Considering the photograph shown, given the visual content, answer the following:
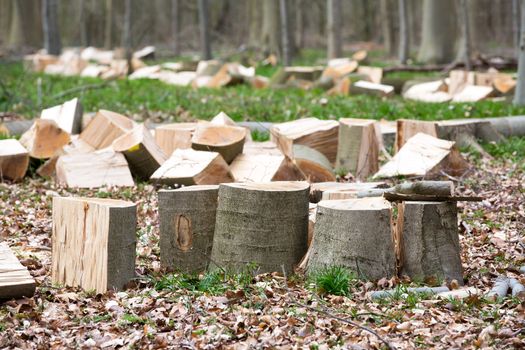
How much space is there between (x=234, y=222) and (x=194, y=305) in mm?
755

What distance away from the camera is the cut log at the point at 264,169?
8531 mm

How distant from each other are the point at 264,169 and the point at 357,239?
3297 mm

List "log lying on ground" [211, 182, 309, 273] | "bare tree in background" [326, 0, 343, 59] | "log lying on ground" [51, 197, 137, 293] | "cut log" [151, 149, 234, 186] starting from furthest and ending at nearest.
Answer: "bare tree in background" [326, 0, 343, 59]
"cut log" [151, 149, 234, 186]
"log lying on ground" [211, 182, 309, 273]
"log lying on ground" [51, 197, 137, 293]

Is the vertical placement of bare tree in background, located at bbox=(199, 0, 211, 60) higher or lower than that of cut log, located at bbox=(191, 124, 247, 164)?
higher

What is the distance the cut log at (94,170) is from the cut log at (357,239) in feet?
12.9

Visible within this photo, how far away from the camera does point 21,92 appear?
15.5m

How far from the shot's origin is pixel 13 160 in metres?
9.26

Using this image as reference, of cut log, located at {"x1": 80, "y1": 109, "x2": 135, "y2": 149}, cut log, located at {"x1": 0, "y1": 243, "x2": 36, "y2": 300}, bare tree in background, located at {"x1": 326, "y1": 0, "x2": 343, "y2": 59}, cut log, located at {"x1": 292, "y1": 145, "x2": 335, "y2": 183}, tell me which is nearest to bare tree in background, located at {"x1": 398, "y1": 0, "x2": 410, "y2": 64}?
bare tree in background, located at {"x1": 326, "y1": 0, "x2": 343, "y2": 59}

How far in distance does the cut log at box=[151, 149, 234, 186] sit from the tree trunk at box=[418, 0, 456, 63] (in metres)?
16.3

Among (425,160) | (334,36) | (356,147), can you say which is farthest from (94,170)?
(334,36)

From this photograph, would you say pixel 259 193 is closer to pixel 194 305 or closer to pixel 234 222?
pixel 234 222

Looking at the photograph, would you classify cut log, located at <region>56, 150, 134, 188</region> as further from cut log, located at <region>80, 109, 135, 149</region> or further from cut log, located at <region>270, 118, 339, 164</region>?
cut log, located at <region>270, 118, 339, 164</region>

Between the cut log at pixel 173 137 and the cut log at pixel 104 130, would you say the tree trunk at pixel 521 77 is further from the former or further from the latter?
the cut log at pixel 104 130

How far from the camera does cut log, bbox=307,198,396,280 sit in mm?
5406
